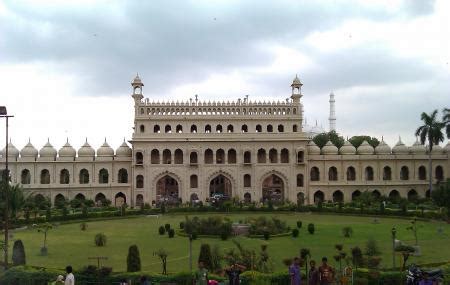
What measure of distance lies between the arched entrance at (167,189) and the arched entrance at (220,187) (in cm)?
371

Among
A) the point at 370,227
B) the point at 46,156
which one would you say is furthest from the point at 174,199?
the point at 370,227

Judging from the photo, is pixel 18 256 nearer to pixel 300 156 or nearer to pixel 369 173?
pixel 300 156

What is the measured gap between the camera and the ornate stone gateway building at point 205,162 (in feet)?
178

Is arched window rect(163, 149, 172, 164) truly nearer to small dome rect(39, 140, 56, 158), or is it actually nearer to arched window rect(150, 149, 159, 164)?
arched window rect(150, 149, 159, 164)

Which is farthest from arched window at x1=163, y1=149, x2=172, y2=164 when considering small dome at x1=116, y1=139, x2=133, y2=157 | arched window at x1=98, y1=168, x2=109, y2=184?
arched window at x1=98, y1=168, x2=109, y2=184

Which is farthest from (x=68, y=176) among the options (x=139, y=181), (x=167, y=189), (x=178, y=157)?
(x=178, y=157)

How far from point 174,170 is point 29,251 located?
29.0 m

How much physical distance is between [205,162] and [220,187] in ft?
13.6

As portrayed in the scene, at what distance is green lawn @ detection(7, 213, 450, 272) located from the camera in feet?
75.3

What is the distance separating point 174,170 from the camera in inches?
2142

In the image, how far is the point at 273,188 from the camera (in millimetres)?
59969

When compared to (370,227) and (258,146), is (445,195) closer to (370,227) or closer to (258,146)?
(370,227)

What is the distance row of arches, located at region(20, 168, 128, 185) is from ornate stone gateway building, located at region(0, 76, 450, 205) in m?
0.11

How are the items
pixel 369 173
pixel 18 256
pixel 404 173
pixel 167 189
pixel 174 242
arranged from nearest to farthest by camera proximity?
1. pixel 18 256
2. pixel 174 242
3. pixel 167 189
4. pixel 369 173
5. pixel 404 173
